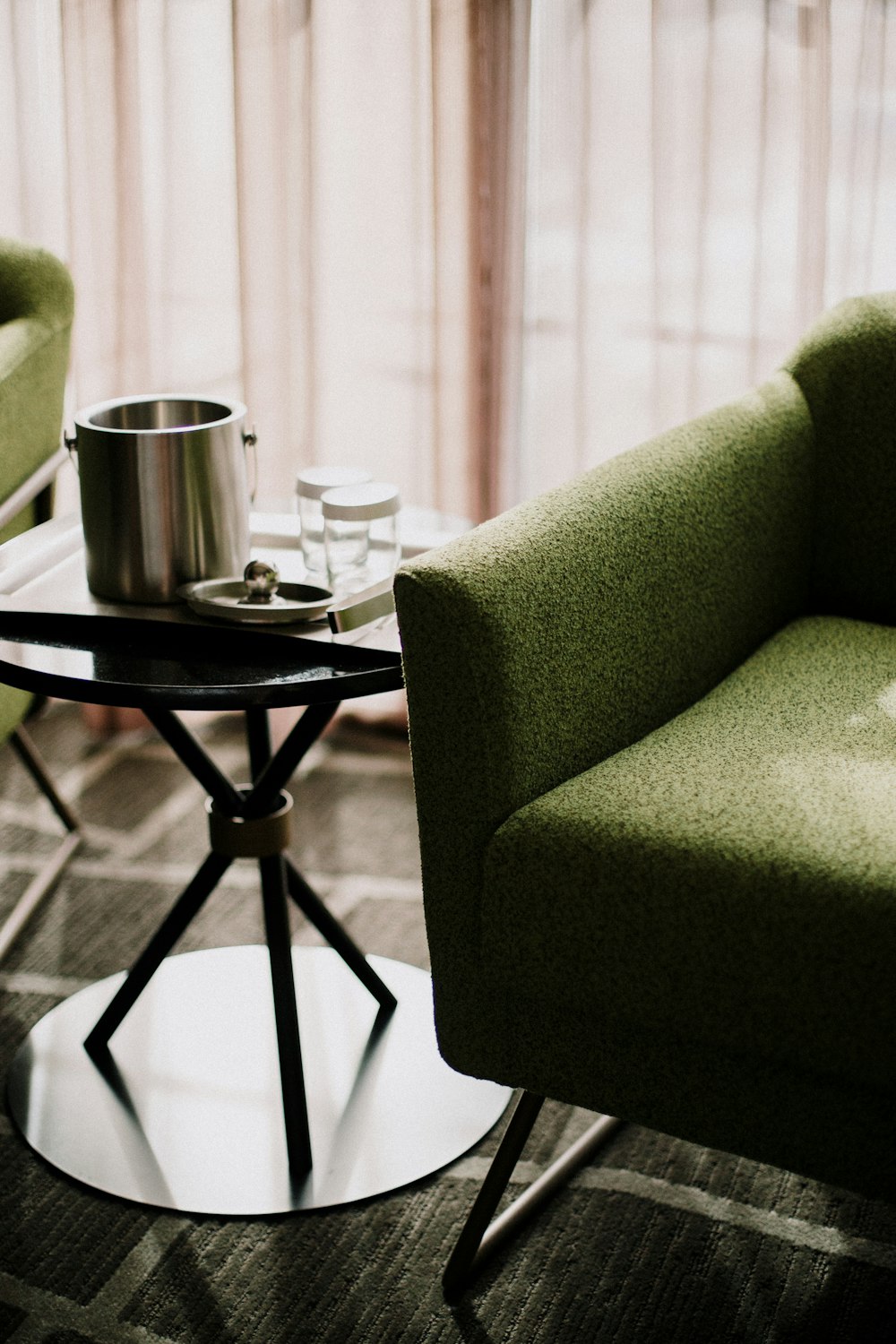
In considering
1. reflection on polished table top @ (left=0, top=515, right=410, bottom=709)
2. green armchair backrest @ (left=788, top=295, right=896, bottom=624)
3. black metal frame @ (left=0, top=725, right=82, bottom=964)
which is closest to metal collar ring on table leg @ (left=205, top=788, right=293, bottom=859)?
reflection on polished table top @ (left=0, top=515, right=410, bottom=709)

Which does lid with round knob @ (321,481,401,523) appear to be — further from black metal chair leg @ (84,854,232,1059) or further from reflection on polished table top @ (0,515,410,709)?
black metal chair leg @ (84,854,232,1059)

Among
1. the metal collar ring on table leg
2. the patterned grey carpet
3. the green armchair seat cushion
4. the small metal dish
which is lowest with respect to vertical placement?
the patterned grey carpet

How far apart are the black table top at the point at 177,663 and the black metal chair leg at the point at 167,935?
13.1 inches

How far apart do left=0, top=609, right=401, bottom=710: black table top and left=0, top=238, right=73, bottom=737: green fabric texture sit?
515 millimetres

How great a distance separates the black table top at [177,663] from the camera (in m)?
1.36

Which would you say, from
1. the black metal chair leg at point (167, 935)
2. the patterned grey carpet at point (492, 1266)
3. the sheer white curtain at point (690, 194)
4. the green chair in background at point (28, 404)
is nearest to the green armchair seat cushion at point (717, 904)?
the patterned grey carpet at point (492, 1266)

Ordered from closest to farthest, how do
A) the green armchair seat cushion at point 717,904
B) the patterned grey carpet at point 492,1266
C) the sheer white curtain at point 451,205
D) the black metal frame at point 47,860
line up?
1. the green armchair seat cushion at point 717,904
2. the patterned grey carpet at point 492,1266
3. the black metal frame at point 47,860
4. the sheer white curtain at point 451,205

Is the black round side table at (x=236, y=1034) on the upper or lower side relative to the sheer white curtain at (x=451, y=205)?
lower

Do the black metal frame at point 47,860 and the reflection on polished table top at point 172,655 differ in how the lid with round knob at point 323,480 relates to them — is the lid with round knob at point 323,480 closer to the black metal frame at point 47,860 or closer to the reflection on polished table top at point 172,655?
the reflection on polished table top at point 172,655

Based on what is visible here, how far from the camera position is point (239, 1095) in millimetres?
1757

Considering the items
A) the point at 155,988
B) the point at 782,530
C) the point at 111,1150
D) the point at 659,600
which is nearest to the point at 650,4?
the point at 782,530

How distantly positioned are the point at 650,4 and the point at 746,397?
796 mm

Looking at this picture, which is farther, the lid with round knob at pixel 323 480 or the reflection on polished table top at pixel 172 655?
the lid with round knob at pixel 323 480

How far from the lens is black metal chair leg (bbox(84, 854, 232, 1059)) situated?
1721mm
